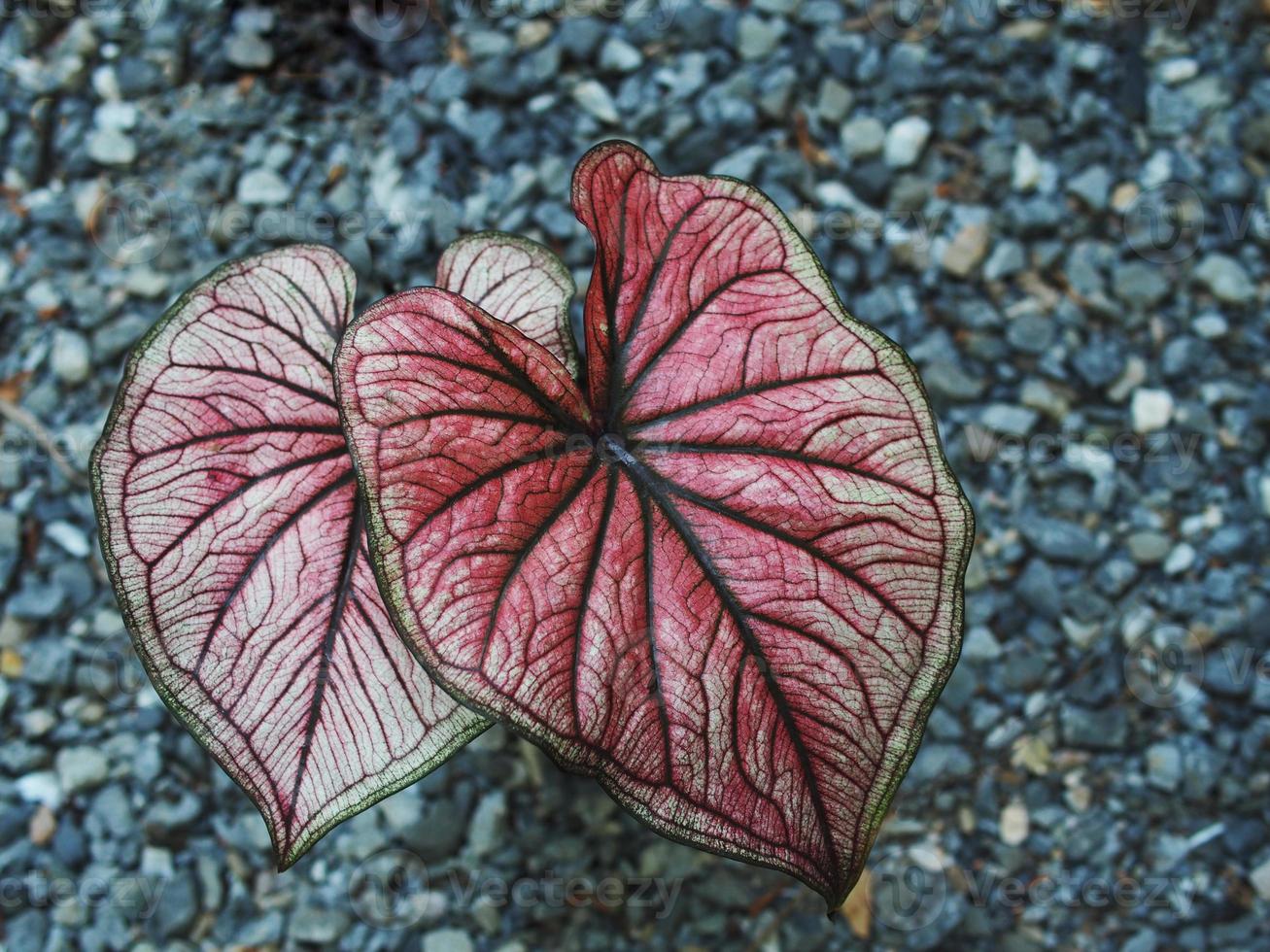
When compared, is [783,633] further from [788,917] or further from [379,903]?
[379,903]

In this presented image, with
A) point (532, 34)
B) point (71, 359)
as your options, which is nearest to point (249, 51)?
point (532, 34)

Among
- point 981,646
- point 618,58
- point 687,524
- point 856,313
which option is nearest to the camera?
point 687,524

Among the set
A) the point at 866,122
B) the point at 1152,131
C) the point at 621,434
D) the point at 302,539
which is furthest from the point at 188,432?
the point at 1152,131

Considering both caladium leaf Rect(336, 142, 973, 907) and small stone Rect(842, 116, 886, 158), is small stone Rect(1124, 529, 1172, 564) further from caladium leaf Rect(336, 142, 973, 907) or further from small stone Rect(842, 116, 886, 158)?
caladium leaf Rect(336, 142, 973, 907)

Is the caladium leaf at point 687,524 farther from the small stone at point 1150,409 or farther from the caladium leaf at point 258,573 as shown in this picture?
the small stone at point 1150,409

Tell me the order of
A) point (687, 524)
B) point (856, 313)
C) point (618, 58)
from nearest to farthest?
point (687, 524) → point (856, 313) → point (618, 58)

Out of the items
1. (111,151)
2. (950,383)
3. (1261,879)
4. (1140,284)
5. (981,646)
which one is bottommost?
(1261,879)

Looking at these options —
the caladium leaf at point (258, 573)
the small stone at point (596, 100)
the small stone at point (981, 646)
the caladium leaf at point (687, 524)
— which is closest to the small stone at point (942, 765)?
the small stone at point (981, 646)

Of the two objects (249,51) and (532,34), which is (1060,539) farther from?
(249,51)
